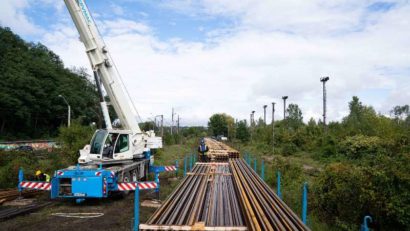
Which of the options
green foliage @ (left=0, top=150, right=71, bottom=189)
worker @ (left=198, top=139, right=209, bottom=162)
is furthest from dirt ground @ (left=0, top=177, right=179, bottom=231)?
worker @ (left=198, top=139, right=209, bottom=162)

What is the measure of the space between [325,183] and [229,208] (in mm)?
3405

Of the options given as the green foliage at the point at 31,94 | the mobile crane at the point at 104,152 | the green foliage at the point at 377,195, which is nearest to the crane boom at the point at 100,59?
the mobile crane at the point at 104,152

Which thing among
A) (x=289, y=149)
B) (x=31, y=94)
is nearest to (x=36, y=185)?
(x=289, y=149)

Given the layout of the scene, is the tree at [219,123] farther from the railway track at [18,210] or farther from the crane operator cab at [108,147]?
the railway track at [18,210]

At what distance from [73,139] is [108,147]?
7.36 m

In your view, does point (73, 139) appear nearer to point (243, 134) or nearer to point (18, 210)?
point (18, 210)

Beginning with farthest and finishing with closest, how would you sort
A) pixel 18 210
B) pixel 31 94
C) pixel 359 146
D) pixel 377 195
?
pixel 31 94, pixel 359 146, pixel 18 210, pixel 377 195

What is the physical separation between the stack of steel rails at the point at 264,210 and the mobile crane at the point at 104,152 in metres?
3.08

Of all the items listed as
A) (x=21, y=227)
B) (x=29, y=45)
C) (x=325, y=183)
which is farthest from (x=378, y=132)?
(x=29, y=45)

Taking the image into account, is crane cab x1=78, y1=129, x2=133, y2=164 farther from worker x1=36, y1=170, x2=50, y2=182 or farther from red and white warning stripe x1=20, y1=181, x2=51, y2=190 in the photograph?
worker x1=36, y1=170, x2=50, y2=182

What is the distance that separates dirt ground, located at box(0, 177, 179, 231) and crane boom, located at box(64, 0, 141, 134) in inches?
135

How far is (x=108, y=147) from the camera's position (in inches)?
490

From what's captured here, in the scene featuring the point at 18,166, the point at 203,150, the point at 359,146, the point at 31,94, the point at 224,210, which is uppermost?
the point at 31,94

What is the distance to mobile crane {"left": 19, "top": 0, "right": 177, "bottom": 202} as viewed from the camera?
1052 centimetres
